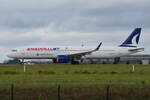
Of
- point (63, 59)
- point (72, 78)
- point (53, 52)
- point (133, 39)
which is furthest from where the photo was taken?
point (133, 39)

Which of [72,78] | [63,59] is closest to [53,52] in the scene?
[63,59]

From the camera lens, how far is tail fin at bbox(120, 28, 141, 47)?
112000 millimetres

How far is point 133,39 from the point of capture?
370ft

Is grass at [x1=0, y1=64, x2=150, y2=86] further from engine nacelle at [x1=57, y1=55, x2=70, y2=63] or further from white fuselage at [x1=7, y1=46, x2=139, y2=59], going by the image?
white fuselage at [x1=7, y1=46, x2=139, y2=59]

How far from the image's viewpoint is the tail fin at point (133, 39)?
112m

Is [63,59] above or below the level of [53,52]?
below

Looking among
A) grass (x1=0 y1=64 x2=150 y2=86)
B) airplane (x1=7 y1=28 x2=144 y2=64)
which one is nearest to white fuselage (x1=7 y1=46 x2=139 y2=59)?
airplane (x1=7 y1=28 x2=144 y2=64)

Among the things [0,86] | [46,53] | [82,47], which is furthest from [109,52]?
[0,86]

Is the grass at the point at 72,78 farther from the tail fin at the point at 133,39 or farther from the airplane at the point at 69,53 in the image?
the tail fin at the point at 133,39

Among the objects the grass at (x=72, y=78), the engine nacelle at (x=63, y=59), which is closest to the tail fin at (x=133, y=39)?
the engine nacelle at (x=63, y=59)

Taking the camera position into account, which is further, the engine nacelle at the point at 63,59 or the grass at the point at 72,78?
the engine nacelle at the point at 63,59

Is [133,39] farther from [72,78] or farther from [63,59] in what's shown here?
[72,78]

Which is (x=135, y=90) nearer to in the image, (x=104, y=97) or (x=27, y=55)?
(x=104, y=97)

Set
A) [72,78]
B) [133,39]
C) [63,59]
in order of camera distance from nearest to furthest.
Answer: [72,78] → [63,59] → [133,39]
